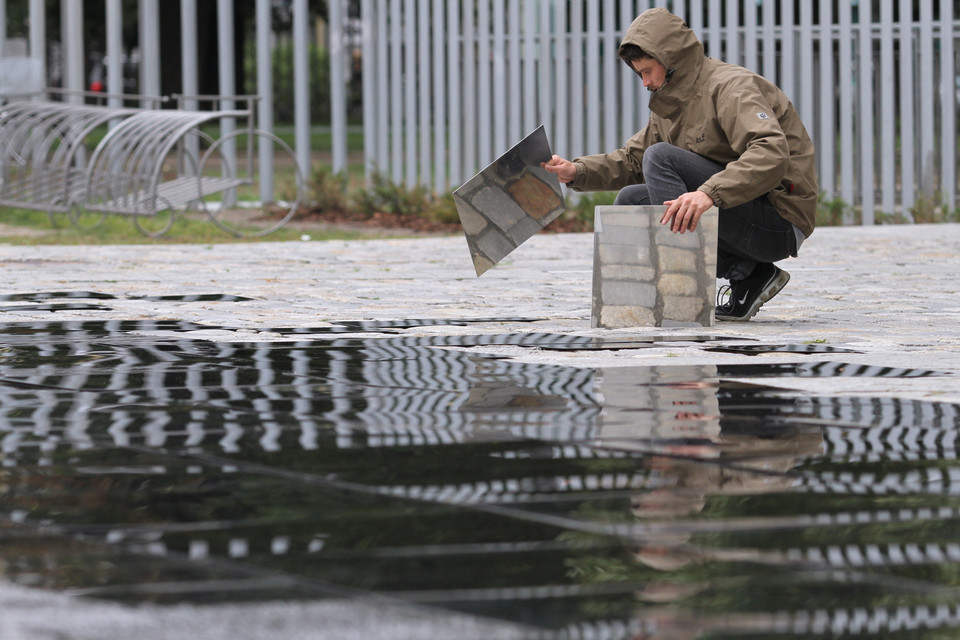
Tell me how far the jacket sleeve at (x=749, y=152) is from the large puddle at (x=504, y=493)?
906mm

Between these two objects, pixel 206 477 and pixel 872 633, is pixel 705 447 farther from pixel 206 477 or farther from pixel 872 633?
pixel 872 633

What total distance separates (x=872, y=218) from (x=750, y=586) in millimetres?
10965

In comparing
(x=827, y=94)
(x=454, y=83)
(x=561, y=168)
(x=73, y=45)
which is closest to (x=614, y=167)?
(x=561, y=168)

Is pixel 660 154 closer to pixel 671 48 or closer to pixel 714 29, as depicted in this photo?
Answer: pixel 671 48

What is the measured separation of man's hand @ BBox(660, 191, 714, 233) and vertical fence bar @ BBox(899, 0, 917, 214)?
775 cm

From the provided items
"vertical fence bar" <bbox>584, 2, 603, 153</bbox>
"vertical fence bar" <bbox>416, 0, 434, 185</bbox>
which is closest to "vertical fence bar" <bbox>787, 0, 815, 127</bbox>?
"vertical fence bar" <bbox>584, 2, 603, 153</bbox>

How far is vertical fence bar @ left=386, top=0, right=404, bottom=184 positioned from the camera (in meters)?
14.0

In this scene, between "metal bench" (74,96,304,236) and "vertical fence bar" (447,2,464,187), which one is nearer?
"metal bench" (74,96,304,236)

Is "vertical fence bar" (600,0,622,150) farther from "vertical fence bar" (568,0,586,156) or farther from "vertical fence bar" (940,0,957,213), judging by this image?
"vertical fence bar" (940,0,957,213)

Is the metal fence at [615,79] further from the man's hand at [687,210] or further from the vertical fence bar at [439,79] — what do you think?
the man's hand at [687,210]

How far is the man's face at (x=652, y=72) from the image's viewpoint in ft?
18.8

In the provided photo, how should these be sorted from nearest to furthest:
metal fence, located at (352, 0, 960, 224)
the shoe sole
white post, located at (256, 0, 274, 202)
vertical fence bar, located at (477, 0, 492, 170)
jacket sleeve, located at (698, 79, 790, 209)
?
jacket sleeve, located at (698, 79, 790, 209) < the shoe sole < metal fence, located at (352, 0, 960, 224) < vertical fence bar, located at (477, 0, 492, 170) < white post, located at (256, 0, 274, 202)

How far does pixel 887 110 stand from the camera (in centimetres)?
1290

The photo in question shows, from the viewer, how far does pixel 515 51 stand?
13.5 meters
